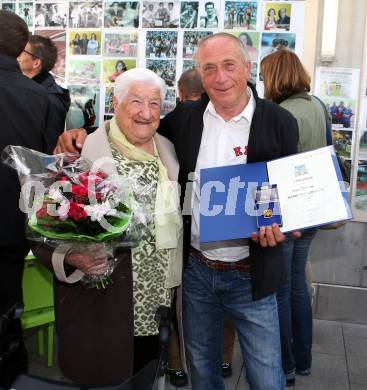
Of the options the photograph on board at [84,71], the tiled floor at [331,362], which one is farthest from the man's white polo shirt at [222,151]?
the photograph on board at [84,71]

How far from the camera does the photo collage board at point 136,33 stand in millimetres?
3623

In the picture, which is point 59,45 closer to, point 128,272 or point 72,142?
point 72,142

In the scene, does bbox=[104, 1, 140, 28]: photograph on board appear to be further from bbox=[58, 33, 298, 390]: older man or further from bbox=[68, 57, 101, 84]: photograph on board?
bbox=[58, 33, 298, 390]: older man

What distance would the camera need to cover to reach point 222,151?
2.01m

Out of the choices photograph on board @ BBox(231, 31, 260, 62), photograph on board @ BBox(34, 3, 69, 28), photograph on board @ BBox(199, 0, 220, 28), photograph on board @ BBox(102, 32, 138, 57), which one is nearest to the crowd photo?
photograph on board @ BBox(231, 31, 260, 62)

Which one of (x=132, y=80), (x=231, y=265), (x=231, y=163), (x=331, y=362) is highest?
(x=132, y=80)

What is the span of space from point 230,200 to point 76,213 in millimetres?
592

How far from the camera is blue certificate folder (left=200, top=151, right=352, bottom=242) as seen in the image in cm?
187

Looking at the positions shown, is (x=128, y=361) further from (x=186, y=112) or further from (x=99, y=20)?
(x=99, y=20)

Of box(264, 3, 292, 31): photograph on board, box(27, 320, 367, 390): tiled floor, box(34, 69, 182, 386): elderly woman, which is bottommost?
box(27, 320, 367, 390): tiled floor

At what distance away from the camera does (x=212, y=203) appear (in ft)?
6.36

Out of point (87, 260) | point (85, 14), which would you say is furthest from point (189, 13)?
point (87, 260)

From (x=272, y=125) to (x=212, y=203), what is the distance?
371 mm

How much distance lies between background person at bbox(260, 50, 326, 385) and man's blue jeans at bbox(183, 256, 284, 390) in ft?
2.33
